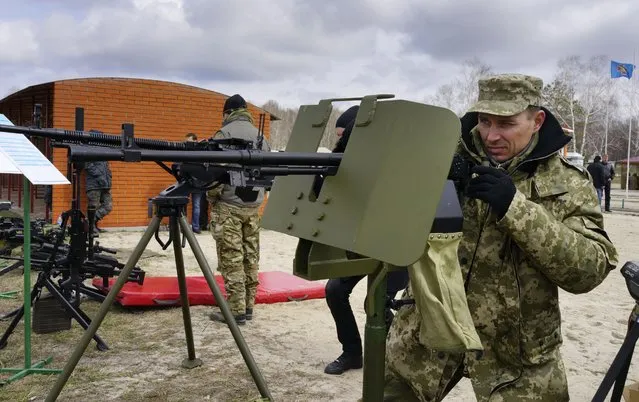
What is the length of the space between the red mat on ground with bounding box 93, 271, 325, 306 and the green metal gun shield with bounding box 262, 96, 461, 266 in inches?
163

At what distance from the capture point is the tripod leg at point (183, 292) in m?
3.49

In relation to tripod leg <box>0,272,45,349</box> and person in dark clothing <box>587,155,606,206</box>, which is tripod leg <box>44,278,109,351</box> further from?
person in dark clothing <box>587,155,606,206</box>

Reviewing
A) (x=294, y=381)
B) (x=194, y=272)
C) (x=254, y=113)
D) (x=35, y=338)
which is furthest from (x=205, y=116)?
(x=294, y=381)

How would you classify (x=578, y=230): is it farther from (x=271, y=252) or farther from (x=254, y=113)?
(x=254, y=113)

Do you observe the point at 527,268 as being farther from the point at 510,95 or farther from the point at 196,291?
the point at 196,291

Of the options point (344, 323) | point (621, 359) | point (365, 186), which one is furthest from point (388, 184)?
Result: point (344, 323)

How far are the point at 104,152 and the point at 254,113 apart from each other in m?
11.3

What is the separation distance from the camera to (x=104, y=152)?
1.98 meters

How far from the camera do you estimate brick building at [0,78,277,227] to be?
11.1 metres

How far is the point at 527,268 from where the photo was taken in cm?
221

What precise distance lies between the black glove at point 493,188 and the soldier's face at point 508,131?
0.33m

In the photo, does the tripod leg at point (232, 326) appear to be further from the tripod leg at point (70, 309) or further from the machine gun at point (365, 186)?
the tripod leg at point (70, 309)

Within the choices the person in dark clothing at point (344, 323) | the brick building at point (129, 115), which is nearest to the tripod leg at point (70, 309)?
the person in dark clothing at point (344, 323)

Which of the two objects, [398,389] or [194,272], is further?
[194,272]
